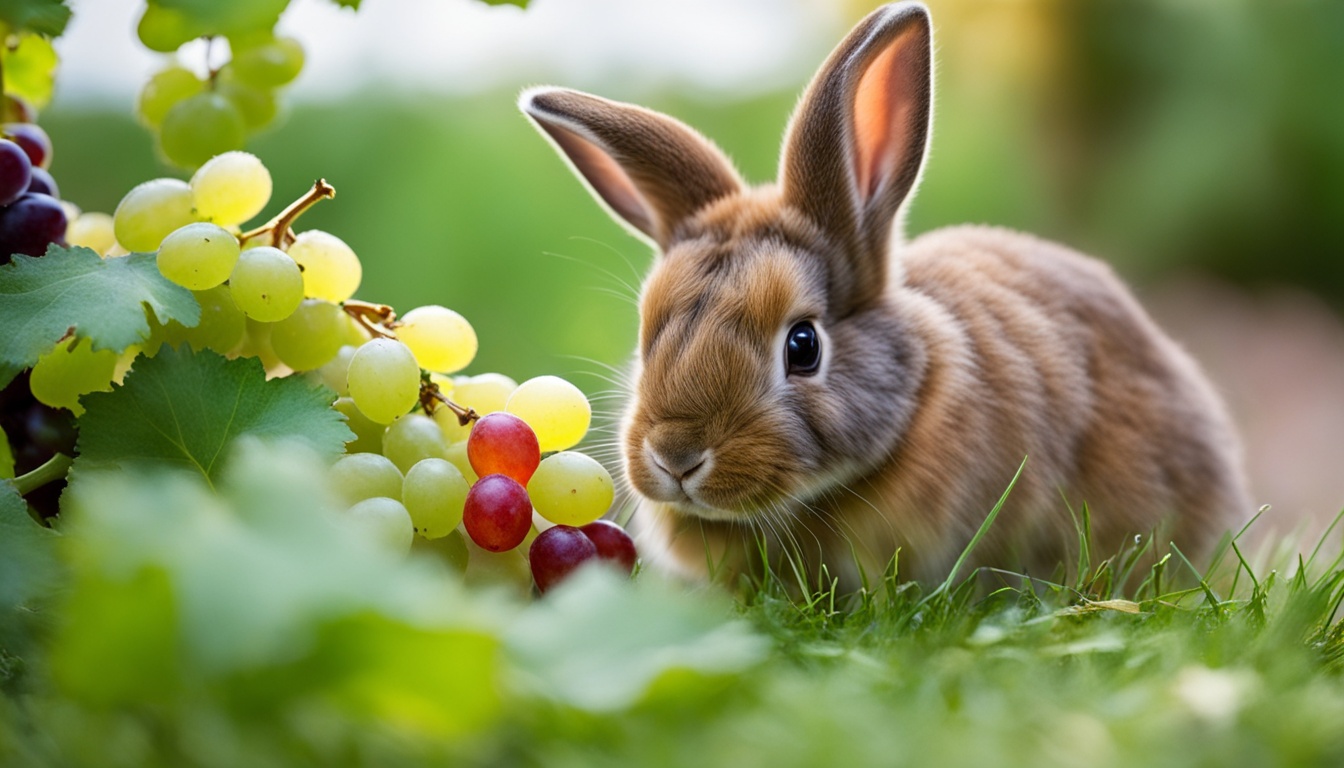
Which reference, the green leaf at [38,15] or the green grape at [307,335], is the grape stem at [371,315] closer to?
the green grape at [307,335]

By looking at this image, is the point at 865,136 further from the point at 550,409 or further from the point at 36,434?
the point at 36,434

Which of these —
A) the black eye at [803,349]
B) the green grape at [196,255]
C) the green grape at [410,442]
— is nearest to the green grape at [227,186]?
the green grape at [196,255]

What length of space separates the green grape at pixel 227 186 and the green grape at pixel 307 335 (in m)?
0.13

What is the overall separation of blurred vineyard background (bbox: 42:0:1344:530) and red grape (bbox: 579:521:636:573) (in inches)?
84.8

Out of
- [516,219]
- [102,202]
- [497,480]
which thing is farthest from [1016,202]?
[497,480]

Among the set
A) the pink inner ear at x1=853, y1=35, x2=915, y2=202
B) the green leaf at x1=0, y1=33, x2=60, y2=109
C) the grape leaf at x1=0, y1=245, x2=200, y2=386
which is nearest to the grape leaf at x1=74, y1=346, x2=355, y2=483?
the grape leaf at x1=0, y1=245, x2=200, y2=386

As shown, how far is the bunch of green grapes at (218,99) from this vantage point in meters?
1.47

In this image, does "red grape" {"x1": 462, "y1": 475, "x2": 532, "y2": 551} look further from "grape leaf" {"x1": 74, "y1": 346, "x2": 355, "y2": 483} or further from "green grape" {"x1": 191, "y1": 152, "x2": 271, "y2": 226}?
"green grape" {"x1": 191, "y1": 152, "x2": 271, "y2": 226}

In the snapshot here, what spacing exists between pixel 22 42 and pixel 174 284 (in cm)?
63

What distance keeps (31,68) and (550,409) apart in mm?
873

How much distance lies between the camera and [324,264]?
4.42 ft

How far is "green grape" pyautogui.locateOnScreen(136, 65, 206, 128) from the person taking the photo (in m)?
1.54

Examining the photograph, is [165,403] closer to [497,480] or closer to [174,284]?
[174,284]

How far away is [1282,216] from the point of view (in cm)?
437
